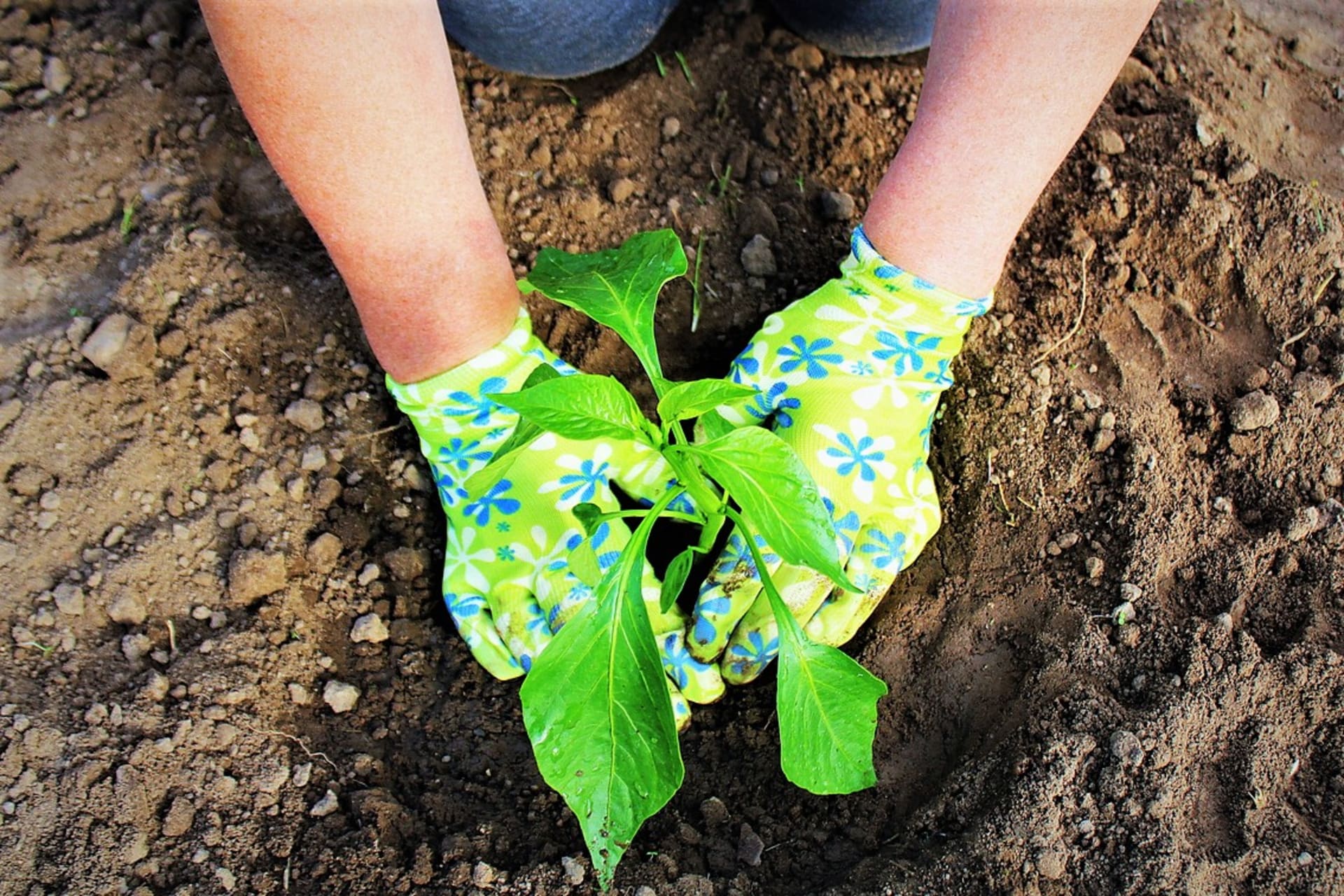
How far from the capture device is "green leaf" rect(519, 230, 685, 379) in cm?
137

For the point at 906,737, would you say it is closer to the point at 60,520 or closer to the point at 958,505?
the point at 958,505

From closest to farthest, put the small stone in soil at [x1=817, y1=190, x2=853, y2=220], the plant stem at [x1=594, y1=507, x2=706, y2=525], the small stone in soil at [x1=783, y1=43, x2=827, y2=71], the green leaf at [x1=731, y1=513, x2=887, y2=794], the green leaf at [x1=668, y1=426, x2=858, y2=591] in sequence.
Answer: the green leaf at [x1=668, y1=426, x2=858, y2=591], the green leaf at [x1=731, y1=513, x2=887, y2=794], the plant stem at [x1=594, y1=507, x2=706, y2=525], the small stone in soil at [x1=817, y1=190, x2=853, y2=220], the small stone in soil at [x1=783, y1=43, x2=827, y2=71]

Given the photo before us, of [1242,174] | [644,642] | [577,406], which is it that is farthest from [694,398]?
[1242,174]

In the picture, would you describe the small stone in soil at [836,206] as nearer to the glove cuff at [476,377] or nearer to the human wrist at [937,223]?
the human wrist at [937,223]

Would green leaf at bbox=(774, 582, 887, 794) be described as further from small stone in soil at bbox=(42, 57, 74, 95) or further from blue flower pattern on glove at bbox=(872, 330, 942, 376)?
small stone in soil at bbox=(42, 57, 74, 95)

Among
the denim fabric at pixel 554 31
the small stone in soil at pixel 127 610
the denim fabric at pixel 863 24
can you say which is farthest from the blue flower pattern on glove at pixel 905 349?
the small stone in soil at pixel 127 610

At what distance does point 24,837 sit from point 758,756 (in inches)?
36.0

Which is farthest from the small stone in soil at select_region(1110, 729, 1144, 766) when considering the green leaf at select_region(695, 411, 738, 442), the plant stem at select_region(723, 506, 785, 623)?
the green leaf at select_region(695, 411, 738, 442)

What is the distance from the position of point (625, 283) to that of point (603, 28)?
0.69 metres

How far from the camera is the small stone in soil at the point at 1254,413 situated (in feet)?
5.09

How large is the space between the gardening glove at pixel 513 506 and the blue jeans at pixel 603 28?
0.53 meters

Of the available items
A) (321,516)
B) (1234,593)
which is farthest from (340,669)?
(1234,593)

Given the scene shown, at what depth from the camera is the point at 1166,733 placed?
1329mm

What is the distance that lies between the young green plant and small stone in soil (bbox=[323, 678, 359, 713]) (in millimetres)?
395
